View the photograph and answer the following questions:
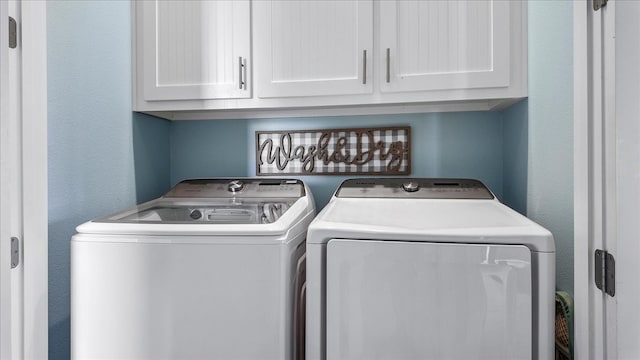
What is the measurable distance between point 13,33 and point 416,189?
1521 mm

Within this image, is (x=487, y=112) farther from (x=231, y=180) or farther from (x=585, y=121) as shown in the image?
(x=231, y=180)

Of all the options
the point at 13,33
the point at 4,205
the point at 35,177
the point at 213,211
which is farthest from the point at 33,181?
the point at 213,211

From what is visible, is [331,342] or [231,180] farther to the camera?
[231,180]

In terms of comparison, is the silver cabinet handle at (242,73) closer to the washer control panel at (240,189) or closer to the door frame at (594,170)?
the washer control panel at (240,189)

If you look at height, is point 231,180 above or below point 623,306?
above

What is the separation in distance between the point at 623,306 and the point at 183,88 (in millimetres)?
1733

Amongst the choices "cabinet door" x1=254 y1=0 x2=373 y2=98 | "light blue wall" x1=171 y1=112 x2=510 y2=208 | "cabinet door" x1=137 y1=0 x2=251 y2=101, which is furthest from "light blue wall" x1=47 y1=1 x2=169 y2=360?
"cabinet door" x1=254 y1=0 x2=373 y2=98

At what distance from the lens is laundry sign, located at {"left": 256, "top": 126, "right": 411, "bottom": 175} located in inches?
77.9

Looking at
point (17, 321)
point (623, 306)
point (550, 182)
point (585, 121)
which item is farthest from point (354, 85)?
point (17, 321)

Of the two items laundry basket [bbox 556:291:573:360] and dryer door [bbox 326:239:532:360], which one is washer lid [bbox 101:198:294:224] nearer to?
dryer door [bbox 326:239:532:360]

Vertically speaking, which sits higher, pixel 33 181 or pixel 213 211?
pixel 33 181

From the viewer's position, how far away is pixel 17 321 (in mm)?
1034

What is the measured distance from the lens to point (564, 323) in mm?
1298

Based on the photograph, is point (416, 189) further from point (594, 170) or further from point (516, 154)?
point (594, 170)
